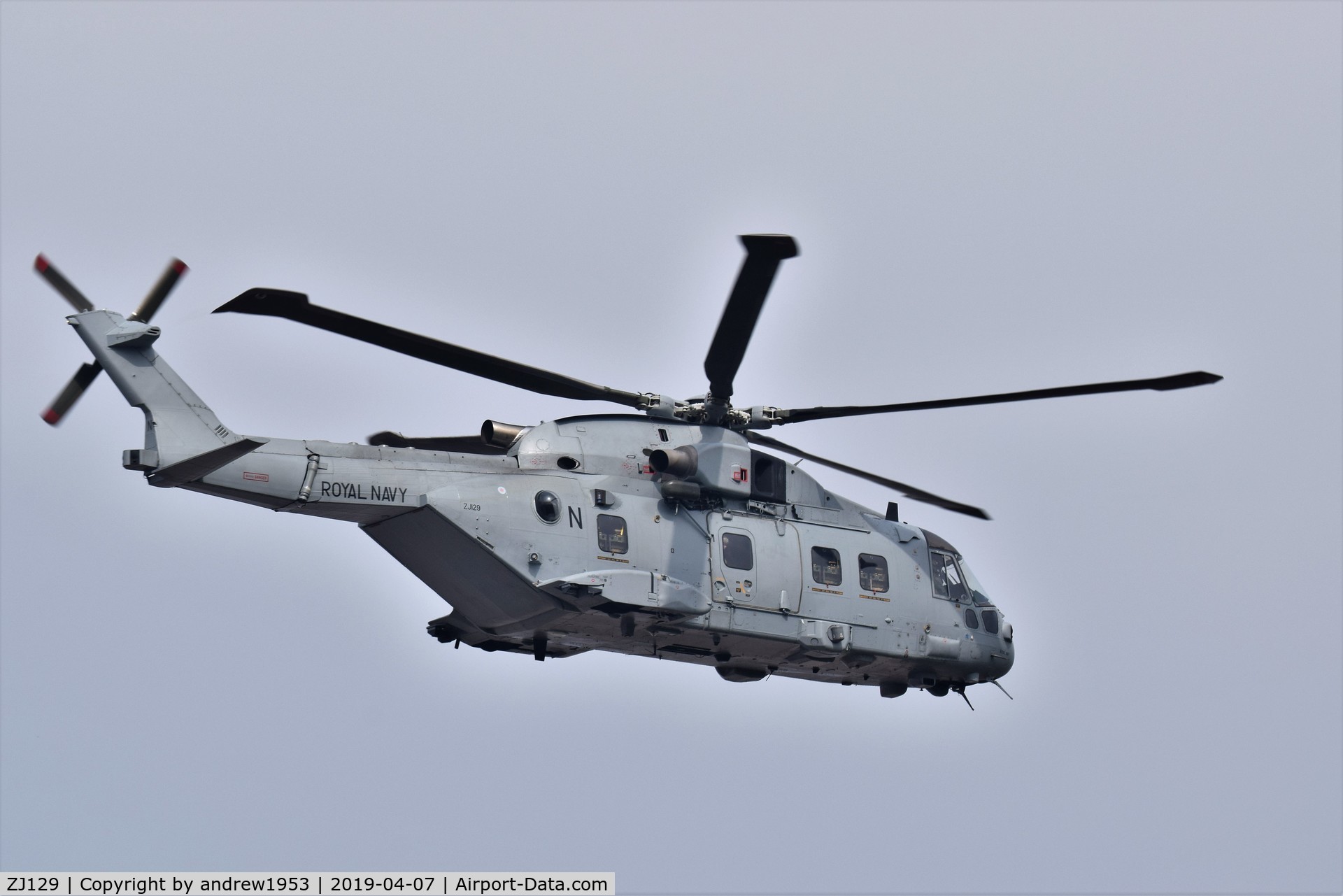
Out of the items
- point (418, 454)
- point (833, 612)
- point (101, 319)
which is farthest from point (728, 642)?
point (101, 319)

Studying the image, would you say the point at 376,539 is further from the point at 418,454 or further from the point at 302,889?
the point at 302,889

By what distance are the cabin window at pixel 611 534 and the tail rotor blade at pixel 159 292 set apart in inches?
278

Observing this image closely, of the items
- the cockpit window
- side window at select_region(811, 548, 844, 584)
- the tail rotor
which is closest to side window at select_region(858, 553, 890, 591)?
side window at select_region(811, 548, 844, 584)

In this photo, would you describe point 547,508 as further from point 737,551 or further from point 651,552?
point 737,551

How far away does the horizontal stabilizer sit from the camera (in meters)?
24.9

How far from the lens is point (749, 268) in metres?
26.2

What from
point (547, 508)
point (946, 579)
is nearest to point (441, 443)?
point (547, 508)

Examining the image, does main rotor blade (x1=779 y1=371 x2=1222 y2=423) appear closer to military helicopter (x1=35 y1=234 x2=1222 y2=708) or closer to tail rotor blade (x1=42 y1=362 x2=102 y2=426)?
military helicopter (x1=35 y1=234 x2=1222 y2=708)

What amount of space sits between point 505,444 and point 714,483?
3.33 m

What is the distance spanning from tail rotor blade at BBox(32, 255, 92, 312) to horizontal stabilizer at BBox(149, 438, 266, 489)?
252 cm

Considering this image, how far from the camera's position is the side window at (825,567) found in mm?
29828

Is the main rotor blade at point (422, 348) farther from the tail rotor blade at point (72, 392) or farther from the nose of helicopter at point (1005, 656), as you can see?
the nose of helicopter at point (1005, 656)

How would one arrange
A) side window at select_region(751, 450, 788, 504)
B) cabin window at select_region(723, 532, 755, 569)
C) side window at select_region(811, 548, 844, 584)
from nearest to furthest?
cabin window at select_region(723, 532, 755, 569)
side window at select_region(811, 548, 844, 584)
side window at select_region(751, 450, 788, 504)

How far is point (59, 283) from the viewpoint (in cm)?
2523
